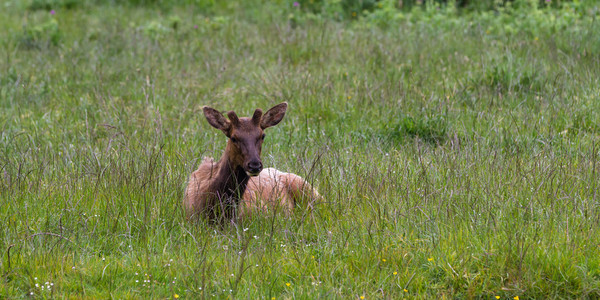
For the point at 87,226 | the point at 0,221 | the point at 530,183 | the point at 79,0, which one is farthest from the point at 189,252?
the point at 79,0

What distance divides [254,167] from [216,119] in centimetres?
72

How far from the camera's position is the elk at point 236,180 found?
19.3ft

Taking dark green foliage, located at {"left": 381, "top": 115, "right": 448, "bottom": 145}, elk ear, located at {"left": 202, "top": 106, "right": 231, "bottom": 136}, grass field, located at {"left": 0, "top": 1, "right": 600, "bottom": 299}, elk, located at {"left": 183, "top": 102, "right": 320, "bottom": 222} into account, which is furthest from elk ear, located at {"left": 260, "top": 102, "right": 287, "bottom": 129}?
dark green foliage, located at {"left": 381, "top": 115, "right": 448, "bottom": 145}

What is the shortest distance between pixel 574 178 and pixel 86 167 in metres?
4.34

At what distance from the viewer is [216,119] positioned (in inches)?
244

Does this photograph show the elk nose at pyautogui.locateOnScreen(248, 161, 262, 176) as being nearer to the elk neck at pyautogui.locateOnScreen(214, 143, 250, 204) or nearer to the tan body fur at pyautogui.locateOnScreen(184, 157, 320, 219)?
the tan body fur at pyautogui.locateOnScreen(184, 157, 320, 219)

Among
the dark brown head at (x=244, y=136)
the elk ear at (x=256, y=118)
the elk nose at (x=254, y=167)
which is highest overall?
the elk ear at (x=256, y=118)

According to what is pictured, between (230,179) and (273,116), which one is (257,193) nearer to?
(230,179)

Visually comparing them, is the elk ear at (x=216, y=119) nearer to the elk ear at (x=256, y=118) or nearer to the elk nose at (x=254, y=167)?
the elk ear at (x=256, y=118)

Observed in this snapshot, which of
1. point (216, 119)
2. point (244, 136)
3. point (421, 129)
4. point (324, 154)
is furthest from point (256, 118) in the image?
point (421, 129)

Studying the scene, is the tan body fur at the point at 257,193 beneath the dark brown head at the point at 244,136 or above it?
beneath

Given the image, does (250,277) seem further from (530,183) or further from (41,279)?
(530,183)

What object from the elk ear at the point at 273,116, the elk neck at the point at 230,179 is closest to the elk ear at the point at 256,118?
the elk ear at the point at 273,116

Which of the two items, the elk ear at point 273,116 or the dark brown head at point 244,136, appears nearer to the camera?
the dark brown head at point 244,136
